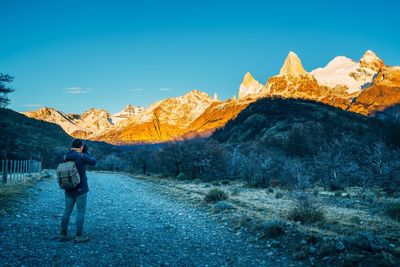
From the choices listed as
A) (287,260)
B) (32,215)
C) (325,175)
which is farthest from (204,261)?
(325,175)

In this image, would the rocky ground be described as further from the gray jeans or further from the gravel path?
the gray jeans

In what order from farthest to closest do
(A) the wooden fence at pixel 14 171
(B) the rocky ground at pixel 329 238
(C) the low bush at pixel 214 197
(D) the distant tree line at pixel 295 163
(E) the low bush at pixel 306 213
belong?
(D) the distant tree line at pixel 295 163, (A) the wooden fence at pixel 14 171, (C) the low bush at pixel 214 197, (E) the low bush at pixel 306 213, (B) the rocky ground at pixel 329 238

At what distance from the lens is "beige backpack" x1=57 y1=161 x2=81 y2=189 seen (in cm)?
859

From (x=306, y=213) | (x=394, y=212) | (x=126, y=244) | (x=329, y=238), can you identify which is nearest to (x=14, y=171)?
(x=126, y=244)

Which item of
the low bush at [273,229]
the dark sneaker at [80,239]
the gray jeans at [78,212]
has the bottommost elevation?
the dark sneaker at [80,239]

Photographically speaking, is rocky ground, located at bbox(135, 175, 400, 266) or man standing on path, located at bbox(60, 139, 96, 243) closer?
rocky ground, located at bbox(135, 175, 400, 266)

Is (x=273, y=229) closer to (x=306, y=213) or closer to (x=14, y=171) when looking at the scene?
(x=306, y=213)

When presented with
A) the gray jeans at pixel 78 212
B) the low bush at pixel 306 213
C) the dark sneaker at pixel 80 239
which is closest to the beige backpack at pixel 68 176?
the gray jeans at pixel 78 212

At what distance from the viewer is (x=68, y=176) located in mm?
8586

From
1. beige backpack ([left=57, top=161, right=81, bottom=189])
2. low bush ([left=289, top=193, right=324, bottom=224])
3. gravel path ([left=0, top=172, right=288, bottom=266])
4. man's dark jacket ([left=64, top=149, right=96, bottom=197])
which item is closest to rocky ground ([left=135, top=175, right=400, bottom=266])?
low bush ([left=289, top=193, right=324, bottom=224])

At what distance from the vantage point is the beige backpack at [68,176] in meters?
8.59

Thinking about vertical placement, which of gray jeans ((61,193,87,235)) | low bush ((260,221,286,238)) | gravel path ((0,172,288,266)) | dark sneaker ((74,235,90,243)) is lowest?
gravel path ((0,172,288,266))

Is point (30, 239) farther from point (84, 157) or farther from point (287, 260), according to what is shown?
point (287, 260)

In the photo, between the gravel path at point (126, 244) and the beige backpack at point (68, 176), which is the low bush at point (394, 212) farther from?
the beige backpack at point (68, 176)
